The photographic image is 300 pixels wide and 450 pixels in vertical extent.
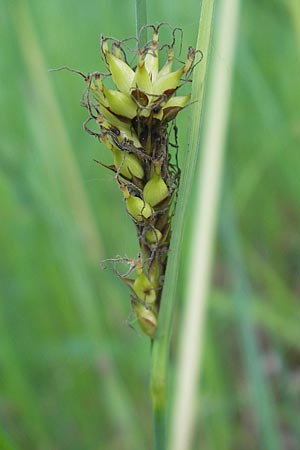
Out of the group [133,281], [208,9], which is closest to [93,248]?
[133,281]

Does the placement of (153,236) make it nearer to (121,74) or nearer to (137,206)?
(137,206)

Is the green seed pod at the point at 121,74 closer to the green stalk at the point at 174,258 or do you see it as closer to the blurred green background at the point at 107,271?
the green stalk at the point at 174,258

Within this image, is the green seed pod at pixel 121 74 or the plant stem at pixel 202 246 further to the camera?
the plant stem at pixel 202 246

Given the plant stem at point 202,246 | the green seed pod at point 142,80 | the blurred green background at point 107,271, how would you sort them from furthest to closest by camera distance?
1. the blurred green background at point 107,271
2. the plant stem at point 202,246
3. the green seed pod at point 142,80

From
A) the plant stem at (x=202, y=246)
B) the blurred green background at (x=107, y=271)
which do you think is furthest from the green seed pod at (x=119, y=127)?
the blurred green background at (x=107, y=271)

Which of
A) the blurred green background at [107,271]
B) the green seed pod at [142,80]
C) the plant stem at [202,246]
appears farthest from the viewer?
the blurred green background at [107,271]

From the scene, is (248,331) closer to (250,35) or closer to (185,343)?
(185,343)

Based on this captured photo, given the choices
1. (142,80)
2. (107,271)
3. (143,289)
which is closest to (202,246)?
(143,289)

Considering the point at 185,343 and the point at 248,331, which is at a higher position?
the point at 185,343
